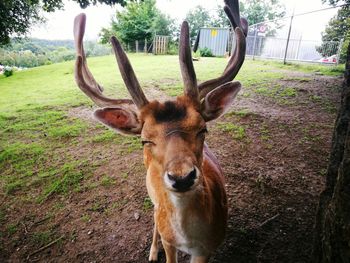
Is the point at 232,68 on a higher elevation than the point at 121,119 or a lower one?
higher

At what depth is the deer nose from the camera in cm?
184

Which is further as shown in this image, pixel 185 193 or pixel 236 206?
pixel 236 206

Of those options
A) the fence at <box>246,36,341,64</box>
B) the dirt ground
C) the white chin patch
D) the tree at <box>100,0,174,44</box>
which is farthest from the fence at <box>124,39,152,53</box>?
the white chin patch

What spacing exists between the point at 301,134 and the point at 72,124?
18.8 ft

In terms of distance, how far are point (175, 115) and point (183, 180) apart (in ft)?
2.14

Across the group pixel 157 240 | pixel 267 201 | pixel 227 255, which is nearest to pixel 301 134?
pixel 267 201

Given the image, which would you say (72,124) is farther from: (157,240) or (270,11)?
(270,11)

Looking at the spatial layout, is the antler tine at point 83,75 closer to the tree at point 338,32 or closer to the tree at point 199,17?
the tree at point 338,32

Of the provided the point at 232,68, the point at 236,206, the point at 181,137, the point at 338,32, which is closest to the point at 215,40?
the point at 338,32

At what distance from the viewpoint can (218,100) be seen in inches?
101

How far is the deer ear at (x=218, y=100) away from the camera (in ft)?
8.21

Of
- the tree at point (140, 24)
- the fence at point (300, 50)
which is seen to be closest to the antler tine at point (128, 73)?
the fence at point (300, 50)

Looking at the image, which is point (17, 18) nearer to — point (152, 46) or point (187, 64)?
point (152, 46)

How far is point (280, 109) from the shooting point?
6801 mm
